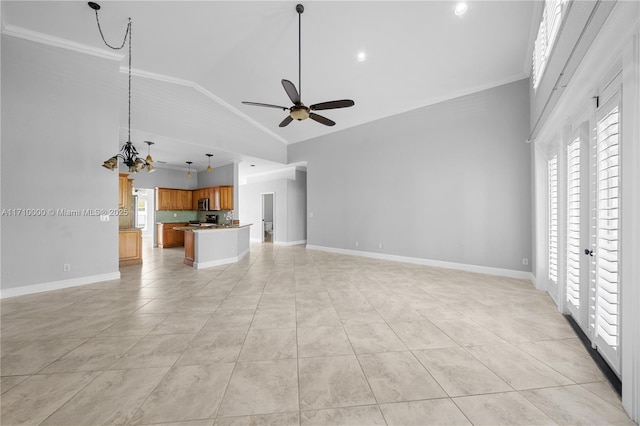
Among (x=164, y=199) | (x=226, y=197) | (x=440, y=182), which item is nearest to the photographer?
(x=440, y=182)

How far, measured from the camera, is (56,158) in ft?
13.1

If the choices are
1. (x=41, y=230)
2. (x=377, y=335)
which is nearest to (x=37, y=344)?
(x=41, y=230)

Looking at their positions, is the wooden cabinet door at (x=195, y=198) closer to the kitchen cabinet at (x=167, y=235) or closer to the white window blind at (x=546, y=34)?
the kitchen cabinet at (x=167, y=235)

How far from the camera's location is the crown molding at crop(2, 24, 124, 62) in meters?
3.70

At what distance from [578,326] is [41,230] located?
300 inches

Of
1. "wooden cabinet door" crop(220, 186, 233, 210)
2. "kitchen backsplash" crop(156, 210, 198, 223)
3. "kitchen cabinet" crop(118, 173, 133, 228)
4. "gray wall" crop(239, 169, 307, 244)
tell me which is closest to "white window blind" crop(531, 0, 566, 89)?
"gray wall" crop(239, 169, 307, 244)

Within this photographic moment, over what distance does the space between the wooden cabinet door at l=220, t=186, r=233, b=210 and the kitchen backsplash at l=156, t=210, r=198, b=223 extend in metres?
2.19

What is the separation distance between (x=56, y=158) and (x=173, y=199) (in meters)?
5.32

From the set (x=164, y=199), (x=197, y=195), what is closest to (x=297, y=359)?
(x=197, y=195)

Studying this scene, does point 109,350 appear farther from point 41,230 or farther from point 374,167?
point 374,167

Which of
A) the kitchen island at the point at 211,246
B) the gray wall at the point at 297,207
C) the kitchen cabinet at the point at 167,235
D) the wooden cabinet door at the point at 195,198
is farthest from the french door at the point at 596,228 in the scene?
the kitchen cabinet at the point at 167,235

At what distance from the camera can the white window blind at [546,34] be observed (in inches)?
104

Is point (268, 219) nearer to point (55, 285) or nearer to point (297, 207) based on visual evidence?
point (297, 207)

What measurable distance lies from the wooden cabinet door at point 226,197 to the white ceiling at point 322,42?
2520mm
